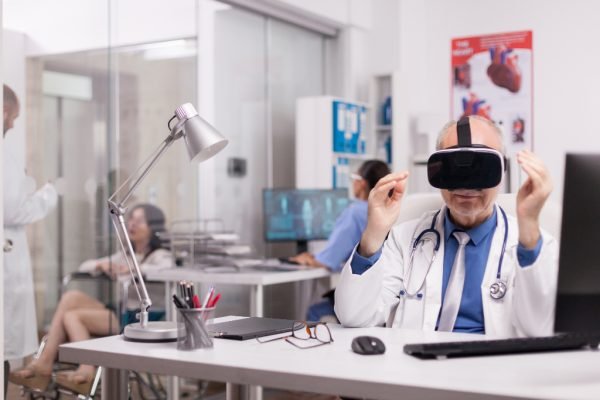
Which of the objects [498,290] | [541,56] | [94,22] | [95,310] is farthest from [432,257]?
[541,56]

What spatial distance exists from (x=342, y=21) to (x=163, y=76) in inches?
72.6

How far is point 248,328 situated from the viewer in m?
2.01

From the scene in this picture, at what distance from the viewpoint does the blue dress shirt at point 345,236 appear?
4.43m

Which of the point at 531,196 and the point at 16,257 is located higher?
the point at 531,196

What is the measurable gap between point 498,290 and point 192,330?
84 centimetres

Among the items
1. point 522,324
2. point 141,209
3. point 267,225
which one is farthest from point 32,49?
point 522,324

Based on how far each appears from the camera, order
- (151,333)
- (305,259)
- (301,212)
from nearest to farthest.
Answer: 1. (151,333)
2. (305,259)
3. (301,212)

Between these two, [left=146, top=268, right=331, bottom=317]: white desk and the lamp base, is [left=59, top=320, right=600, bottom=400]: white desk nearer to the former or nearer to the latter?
the lamp base

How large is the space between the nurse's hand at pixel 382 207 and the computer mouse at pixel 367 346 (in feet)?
1.27

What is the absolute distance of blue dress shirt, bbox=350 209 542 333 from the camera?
2.11 meters

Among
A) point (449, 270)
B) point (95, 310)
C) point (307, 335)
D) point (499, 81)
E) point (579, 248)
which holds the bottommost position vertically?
point (95, 310)

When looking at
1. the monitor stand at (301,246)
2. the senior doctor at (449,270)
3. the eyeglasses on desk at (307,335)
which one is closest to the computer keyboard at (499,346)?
the senior doctor at (449,270)

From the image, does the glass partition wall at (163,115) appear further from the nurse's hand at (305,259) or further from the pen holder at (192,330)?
the pen holder at (192,330)

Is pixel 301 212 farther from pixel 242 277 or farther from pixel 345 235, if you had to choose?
pixel 242 277
